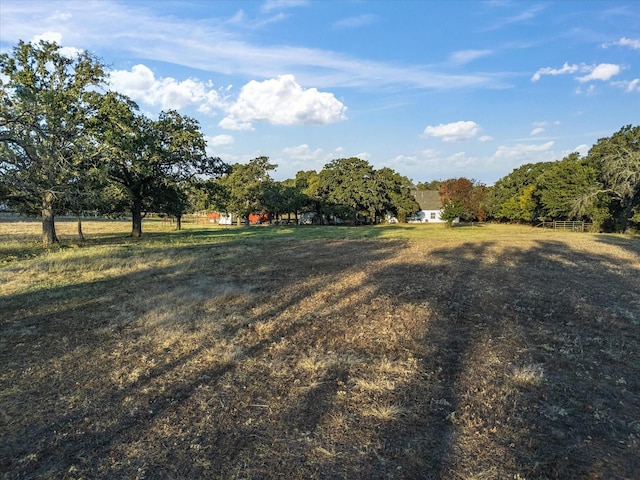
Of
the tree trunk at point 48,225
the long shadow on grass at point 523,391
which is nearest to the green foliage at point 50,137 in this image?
the tree trunk at point 48,225

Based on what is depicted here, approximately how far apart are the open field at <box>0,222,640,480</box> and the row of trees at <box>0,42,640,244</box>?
216 inches

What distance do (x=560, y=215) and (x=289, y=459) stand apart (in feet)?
186

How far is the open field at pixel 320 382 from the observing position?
3277mm

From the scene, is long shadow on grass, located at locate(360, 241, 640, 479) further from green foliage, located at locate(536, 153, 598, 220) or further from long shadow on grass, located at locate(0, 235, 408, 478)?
green foliage, located at locate(536, 153, 598, 220)

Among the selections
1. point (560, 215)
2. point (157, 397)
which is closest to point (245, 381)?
point (157, 397)

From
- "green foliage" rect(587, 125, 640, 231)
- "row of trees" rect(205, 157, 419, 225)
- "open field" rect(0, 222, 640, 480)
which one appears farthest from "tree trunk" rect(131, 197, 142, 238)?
"green foliage" rect(587, 125, 640, 231)

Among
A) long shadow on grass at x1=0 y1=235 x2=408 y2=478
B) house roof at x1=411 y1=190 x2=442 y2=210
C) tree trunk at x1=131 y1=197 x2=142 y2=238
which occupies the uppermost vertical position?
house roof at x1=411 y1=190 x2=442 y2=210

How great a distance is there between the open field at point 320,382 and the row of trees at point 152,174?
5.49 meters

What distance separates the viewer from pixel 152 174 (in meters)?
24.8

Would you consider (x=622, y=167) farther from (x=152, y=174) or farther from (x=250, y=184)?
(x=250, y=184)

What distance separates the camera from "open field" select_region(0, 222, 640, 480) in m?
3.28

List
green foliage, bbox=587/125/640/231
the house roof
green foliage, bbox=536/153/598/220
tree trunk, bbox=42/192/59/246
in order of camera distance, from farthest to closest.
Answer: the house roof
green foliage, bbox=536/153/598/220
green foliage, bbox=587/125/640/231
tree trunk, bbox=42/192/59/246

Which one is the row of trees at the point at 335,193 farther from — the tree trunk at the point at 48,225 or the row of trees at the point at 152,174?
the tree trunk at the point at 48,225

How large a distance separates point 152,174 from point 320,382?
23532 millimetres
